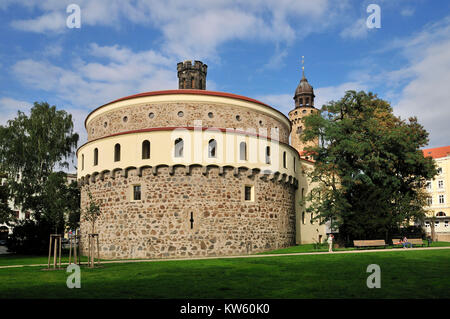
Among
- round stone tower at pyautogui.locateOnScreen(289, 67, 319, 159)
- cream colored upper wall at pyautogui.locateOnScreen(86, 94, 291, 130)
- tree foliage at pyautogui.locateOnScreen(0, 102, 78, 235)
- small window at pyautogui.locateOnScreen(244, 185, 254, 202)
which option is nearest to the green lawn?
small window at pyautogui.locateOnScreen(244, 185, 254, 202)

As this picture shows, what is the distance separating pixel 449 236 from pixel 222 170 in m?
34.8

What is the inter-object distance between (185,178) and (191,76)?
56.1 feet

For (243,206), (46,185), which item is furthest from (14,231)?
(243,206)

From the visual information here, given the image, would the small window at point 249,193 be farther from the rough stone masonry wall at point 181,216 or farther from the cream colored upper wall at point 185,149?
the cream colored upper wall at point 185,149

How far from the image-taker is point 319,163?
95.7 ft

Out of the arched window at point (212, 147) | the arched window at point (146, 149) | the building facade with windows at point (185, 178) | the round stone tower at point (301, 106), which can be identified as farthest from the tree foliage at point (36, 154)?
the round stone tower at point (301, 106)

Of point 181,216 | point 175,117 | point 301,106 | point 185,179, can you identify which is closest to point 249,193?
point 185,179

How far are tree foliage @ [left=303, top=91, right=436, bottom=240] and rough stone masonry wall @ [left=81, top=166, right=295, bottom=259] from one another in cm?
558

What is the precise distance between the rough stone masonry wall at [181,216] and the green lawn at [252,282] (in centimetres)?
835

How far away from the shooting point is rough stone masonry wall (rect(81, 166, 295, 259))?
24406 millimetres

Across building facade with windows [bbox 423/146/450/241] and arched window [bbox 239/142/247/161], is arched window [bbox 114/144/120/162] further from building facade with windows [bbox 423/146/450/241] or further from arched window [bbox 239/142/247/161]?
building facade with windows [bbox 423/146/450/241]
